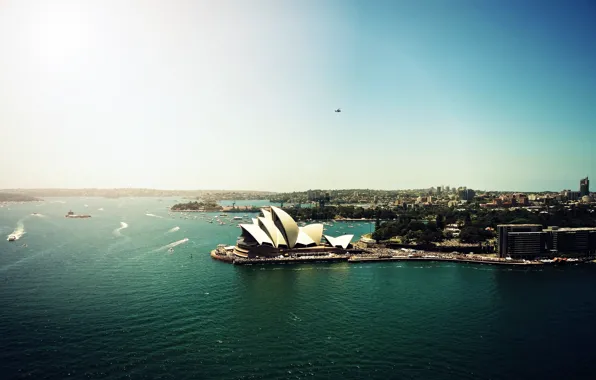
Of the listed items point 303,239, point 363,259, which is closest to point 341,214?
point 303,239

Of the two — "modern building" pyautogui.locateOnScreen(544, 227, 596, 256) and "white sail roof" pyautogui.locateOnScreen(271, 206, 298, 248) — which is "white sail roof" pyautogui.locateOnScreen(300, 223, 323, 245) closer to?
"white sail roof" pyautogui.locateOnScreen(271, 206, 298, 248)

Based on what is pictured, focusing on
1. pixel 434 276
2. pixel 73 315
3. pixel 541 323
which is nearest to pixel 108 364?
pixel 73 315

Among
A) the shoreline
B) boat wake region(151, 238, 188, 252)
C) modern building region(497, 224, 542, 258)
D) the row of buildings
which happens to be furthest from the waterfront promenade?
boat wake region(151, 238, 188, 252)

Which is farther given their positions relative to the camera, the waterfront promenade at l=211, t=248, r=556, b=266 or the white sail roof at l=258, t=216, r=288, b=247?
the white sail roof at l=258, t=216, r=288, b=247

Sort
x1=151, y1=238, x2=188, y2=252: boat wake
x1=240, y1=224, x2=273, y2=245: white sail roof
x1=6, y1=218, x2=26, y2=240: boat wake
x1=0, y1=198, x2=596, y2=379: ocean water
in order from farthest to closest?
x1=6, y1=218, x2=26, y2=240: boat wake, x1=151, y1=238, x2=188, y2=252: boat wake, x1=240, y1=224, x2=273, y2=245: white sail roof, x1=0, y1=198, x2=596, y2=379: ocean water

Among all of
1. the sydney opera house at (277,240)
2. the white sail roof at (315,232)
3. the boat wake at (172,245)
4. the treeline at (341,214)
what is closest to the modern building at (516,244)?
the sydney opera house at (277,240)

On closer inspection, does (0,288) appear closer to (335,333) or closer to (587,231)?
(335,333)

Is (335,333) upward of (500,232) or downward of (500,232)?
downward
